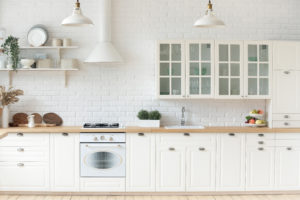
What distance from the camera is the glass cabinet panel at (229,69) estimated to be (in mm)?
5906

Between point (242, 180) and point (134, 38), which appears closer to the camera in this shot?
point (242, 180)

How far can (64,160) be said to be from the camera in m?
5.60

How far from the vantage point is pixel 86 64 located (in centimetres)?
619

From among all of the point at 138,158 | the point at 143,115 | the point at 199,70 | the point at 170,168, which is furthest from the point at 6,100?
the point at 199,70

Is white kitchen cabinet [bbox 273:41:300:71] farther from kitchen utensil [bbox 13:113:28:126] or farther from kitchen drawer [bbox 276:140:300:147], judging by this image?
kitchen utensil [bbox 13:113:28:126]

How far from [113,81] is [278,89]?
248cm

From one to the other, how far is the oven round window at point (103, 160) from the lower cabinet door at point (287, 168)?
2.24m

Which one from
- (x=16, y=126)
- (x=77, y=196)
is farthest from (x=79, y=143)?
(x=16, y=126)

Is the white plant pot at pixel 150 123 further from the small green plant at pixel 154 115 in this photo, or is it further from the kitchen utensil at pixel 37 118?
the kitchen utensil at pixel 37 118

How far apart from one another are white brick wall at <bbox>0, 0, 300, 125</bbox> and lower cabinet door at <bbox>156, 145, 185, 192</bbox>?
28.5 inches

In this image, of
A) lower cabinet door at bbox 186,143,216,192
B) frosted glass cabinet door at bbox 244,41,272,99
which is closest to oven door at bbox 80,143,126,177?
lower cabinet door at bbox 186,143,216,192

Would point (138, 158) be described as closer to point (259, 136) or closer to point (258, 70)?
point (259, 136)

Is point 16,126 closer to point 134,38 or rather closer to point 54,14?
point 54,14

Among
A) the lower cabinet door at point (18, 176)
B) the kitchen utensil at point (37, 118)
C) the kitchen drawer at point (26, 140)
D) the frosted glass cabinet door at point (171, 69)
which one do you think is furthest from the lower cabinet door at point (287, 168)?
the kitchen utensil at point (37, 118)
